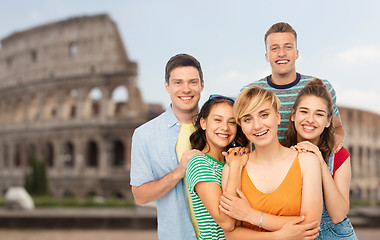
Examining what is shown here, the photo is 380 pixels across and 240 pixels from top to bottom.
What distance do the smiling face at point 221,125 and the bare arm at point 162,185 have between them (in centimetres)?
16

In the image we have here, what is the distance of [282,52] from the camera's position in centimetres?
296

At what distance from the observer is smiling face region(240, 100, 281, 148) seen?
246 cm

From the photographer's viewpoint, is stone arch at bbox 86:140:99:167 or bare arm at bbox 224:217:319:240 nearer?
bare arm at bbox 224:217:319:240

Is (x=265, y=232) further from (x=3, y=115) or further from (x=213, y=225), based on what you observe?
(x=3, y=115)

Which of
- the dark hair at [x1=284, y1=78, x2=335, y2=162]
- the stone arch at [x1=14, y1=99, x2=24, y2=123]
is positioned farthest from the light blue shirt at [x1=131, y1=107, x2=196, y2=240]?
the stone arch at [x1=14, y1=99, x2=24, y2=123]

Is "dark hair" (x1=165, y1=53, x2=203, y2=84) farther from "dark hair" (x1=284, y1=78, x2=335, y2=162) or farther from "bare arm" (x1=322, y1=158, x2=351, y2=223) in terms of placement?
"bare arm" (x1=322, y1=158, x2=351, y2=223)

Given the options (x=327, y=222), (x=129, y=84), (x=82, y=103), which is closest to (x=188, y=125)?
(x=327, y=222)

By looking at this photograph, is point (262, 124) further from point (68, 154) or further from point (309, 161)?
point (68, 154)

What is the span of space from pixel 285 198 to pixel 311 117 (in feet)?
2.03

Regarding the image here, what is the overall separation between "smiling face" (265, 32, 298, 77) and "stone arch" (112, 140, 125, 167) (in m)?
24.4

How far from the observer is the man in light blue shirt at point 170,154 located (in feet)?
9.75

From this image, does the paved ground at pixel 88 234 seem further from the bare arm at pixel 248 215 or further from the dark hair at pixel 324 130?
the bare arm at pixel 248 215

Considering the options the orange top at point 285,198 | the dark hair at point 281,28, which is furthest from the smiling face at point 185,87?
the orange top at point 285,198

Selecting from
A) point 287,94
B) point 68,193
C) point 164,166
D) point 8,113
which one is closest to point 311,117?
point 287,94
